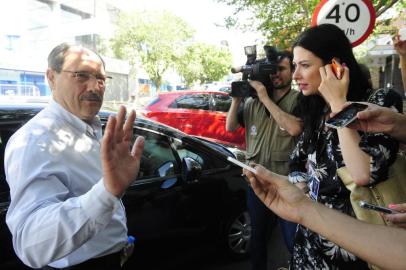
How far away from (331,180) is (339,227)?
759 mm

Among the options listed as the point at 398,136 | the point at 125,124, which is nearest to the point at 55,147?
the point at 125,124

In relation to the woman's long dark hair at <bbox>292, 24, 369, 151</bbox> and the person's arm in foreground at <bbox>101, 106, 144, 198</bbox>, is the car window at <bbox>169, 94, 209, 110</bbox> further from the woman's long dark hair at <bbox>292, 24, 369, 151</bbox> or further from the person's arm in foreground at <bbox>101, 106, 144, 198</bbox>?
the person's arm in foreground at <bbox>101, 106, 144, 198</bbox>

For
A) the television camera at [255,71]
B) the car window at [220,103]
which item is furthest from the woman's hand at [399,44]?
the car window at [220,103]

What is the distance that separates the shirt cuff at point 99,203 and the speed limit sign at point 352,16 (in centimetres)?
311

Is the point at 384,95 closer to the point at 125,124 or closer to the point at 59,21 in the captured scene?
the point at 125,124

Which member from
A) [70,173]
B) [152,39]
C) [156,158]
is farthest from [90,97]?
[152,39]

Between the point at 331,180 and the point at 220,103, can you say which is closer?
the point at 331,180

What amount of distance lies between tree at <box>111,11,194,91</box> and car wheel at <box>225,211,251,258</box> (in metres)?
27.0

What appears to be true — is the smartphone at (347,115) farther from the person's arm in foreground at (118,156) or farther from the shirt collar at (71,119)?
the shirt collar at (71,119)

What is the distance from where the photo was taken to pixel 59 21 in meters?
34.2

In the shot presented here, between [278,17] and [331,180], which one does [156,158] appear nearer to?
[331,180]

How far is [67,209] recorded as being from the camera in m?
1.25

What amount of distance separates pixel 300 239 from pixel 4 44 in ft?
100

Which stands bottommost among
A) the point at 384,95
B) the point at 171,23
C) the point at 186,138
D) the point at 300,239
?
the point at 300,239
